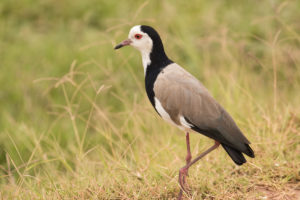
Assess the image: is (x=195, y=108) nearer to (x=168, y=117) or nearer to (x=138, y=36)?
(x=168, y=117)

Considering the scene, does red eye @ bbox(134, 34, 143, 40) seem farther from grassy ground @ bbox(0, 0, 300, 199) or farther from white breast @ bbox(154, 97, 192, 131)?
white breast @ bbox(154, 97, 192, 131)

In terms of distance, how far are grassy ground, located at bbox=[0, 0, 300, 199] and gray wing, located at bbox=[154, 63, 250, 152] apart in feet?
1.53

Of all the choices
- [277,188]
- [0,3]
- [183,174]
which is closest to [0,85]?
[0,3]

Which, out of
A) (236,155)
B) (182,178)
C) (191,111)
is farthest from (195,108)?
(182,178)

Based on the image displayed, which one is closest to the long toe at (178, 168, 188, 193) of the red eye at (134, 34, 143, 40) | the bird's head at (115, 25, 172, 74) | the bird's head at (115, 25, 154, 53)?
the bird's head at (115, 25, 172, 74)

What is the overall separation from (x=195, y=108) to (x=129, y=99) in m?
2.83

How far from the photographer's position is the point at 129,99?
6.56 metres

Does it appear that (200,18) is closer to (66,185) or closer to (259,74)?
(259,74)

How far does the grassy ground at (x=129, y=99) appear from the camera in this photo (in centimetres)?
406

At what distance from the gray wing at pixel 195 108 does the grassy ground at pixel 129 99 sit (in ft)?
1.53

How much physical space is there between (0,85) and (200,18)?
3.45 meters

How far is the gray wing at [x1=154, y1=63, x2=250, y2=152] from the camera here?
3.73 m

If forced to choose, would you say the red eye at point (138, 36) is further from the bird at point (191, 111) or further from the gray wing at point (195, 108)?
the gray wing at point (195, 108)

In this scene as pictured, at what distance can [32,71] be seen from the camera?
276 inches
